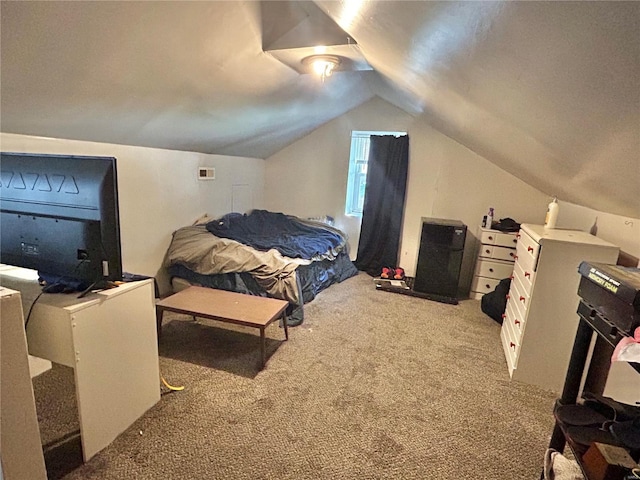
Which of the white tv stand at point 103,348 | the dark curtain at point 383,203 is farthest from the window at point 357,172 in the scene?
the white tv stand at point 103,348

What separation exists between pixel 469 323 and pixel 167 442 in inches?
102

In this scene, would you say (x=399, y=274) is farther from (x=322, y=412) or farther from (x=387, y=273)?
(x=322, y=412)

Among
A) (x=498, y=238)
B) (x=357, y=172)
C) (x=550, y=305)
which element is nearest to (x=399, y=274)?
(x=498, y=238)

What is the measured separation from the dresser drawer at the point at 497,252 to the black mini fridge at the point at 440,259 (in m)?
0.22

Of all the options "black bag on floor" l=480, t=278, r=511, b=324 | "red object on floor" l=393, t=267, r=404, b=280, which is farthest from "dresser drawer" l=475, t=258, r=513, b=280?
"red object on floor" l=393, t=267, r=404, b=280

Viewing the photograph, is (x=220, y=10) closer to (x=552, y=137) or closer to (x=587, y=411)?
(x=552, y=137)

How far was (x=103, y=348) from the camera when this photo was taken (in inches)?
62.3

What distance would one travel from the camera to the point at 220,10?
187 centimetres

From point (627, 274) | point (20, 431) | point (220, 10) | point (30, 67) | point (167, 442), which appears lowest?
point (167, 442)

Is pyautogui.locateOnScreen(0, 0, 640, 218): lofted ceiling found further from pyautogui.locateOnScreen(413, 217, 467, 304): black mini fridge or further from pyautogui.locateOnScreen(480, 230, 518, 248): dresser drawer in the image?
pyautogui.locateOnScreen(413, 217, 467, 304): black mini fridge

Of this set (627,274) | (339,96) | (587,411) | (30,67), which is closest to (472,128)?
(339,96)

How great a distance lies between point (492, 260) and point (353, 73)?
2376mm

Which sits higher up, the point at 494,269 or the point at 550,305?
the point at 550,305

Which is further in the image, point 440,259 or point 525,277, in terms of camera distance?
point 440,259
